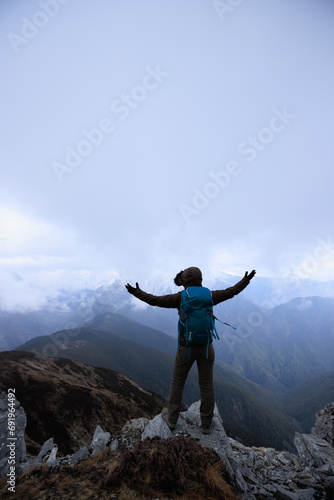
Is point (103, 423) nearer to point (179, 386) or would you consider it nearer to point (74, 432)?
point (74, 432)

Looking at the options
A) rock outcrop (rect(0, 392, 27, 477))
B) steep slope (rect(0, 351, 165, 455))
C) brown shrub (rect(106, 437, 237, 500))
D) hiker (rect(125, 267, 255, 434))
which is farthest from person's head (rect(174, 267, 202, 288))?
steep slope (rect(0, 351, 165, 455))

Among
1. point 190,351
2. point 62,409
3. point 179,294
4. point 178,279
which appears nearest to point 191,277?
point 178,279

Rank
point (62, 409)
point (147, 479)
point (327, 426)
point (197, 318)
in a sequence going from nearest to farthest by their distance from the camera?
point (147, 479) < point (197, 318) < point (327, 426) < point (62, 409)

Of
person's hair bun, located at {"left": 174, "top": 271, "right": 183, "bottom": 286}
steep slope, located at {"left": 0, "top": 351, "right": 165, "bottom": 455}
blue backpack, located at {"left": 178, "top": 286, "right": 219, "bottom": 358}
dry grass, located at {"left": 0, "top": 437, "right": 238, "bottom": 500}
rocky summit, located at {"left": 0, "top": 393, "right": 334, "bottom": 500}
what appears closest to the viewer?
dry grass, located at {"left": 0, "top": 437, "right": 238, "bottom": 500}

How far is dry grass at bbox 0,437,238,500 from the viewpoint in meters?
Result: 4.66

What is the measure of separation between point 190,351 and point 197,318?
1.19 meters

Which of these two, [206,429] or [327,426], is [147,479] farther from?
[327,426]

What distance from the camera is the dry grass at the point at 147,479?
15.3ft

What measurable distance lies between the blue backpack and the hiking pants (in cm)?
39

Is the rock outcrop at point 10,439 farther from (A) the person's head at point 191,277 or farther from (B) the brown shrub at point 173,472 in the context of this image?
(A) the person's head at point 191,277

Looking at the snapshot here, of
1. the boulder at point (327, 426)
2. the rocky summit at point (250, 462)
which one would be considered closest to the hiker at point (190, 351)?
the rocky summit at point (250, 462)

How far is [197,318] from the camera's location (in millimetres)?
6375

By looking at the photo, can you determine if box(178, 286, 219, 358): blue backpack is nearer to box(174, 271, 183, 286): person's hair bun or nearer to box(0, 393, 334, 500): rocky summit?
box(174, 271, 183, 286): person's hair bun

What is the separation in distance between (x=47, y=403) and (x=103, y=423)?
53.9 feet
